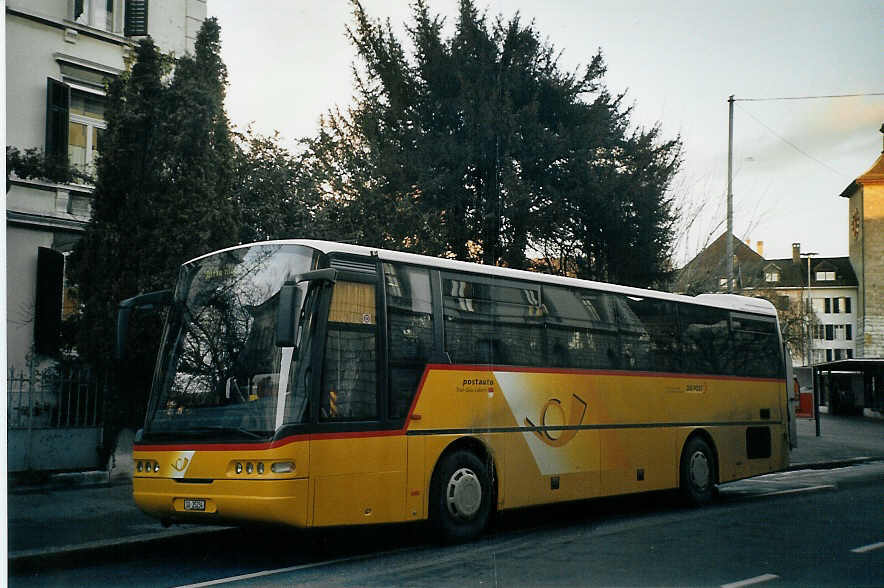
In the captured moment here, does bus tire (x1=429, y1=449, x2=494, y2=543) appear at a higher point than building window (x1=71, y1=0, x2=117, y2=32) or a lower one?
lower

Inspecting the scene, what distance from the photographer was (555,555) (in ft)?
29.6

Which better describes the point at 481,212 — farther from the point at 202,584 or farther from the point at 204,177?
the point at 202,584

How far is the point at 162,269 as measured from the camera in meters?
13.1

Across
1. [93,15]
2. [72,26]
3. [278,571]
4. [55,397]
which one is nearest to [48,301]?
[55,397]

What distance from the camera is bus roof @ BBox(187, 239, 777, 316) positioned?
30.2ft

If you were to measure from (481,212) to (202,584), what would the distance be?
1161 centimetres

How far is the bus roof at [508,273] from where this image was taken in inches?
363

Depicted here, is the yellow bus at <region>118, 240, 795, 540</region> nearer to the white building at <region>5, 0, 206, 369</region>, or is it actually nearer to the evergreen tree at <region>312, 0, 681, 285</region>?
the white building at <region>5, 0, 206, 369</region>

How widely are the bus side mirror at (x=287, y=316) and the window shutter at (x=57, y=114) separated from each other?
264 inches

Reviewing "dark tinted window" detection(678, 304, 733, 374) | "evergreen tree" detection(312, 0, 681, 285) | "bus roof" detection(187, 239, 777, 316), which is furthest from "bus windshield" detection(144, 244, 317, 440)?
"evergreen tree" detection(312, 0, 681, 285)

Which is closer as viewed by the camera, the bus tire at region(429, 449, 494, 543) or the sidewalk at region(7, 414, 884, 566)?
the sidewalk at region(7, 414, 884, 566)

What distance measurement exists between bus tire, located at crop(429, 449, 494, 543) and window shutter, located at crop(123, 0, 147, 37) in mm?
8201

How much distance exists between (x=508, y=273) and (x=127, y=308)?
4.10m

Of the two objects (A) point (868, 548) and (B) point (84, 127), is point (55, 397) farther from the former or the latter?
(A) point (868, 548)
